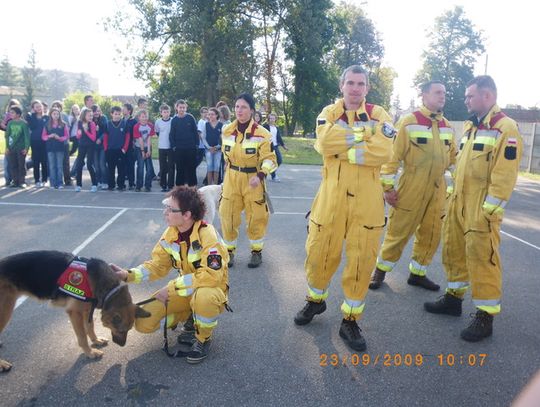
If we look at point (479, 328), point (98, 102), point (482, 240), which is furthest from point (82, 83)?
point (479, 328)

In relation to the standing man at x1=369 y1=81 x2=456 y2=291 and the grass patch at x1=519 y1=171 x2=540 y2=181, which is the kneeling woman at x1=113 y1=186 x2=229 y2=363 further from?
the grass patch at x1=519 y1=171 x2=540 y2=181

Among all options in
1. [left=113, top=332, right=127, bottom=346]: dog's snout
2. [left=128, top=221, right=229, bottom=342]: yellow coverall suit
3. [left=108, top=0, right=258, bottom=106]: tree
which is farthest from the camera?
[left=108, top=0, right=258, bottom=106]: tree

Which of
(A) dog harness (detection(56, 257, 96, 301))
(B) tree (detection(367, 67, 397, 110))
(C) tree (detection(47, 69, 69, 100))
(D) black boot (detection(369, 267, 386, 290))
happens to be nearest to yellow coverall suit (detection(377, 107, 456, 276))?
(D) black boot (detection(369, 267, 386, 290))

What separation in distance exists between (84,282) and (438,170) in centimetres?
368

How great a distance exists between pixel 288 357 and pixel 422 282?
2.41 m

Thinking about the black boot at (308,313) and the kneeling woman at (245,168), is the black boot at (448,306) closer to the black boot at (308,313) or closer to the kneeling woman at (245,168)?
the black boot at (308,313)

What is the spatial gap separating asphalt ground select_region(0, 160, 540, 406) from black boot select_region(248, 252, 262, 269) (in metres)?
0.13

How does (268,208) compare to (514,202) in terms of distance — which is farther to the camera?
(514,202)

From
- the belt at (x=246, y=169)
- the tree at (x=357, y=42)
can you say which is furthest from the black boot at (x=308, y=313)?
the tree at (x=357, y=42)

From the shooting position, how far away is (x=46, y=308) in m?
4.24

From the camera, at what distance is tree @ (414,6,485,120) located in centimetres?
4953

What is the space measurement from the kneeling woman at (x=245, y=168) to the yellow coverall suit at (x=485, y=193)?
90.7 inches

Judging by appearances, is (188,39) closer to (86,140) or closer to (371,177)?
(86,140)

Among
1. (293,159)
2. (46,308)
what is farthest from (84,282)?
(293,159)
